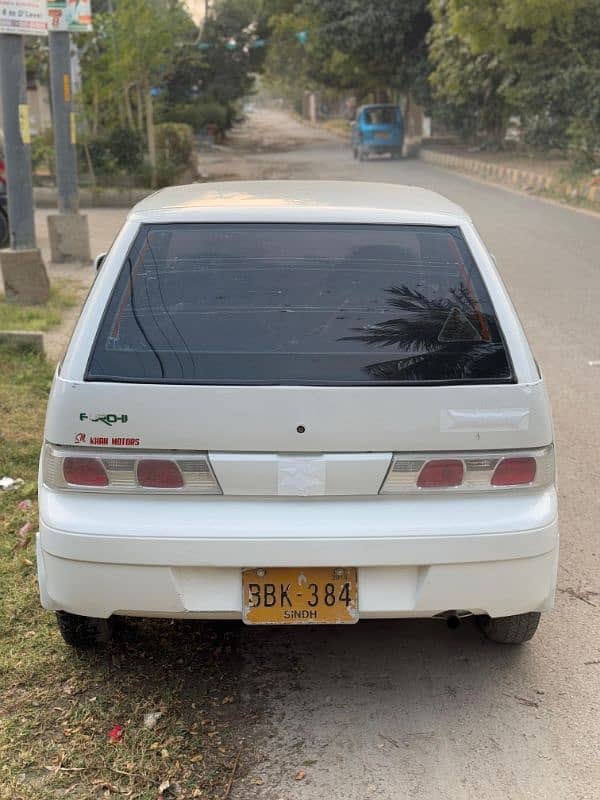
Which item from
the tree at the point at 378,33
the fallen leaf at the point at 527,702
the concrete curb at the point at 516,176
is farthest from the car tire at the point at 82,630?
the tree at the point at 378,33

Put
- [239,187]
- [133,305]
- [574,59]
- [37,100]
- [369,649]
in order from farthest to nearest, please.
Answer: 1. [37,100]
2. [574,59]
3. [239,187]
4. [369,649]
5. [133,305]

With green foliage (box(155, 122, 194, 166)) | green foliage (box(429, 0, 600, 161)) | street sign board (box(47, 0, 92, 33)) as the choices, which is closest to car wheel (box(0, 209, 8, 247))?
street sign board (box(47, 0, 92, 33))

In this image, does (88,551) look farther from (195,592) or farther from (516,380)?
(516,380)

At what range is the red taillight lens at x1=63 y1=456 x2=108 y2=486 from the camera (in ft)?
9.77

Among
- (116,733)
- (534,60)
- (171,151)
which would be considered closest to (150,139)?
(171,151)

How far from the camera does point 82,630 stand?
340cm

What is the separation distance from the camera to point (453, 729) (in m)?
3.11

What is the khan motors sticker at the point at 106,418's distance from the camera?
9.64ft

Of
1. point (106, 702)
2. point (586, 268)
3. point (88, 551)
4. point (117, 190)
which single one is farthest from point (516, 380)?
point (117, 190)

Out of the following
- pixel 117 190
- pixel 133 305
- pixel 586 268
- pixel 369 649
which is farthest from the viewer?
pixel 117 190

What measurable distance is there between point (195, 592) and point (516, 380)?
1.21 meters

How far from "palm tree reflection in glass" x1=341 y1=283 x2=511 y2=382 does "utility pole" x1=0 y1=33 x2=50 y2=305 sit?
6913mm

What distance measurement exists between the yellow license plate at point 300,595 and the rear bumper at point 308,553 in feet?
0.12

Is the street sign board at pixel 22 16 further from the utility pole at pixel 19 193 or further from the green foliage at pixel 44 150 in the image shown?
the green foliage at pixel 44 150
